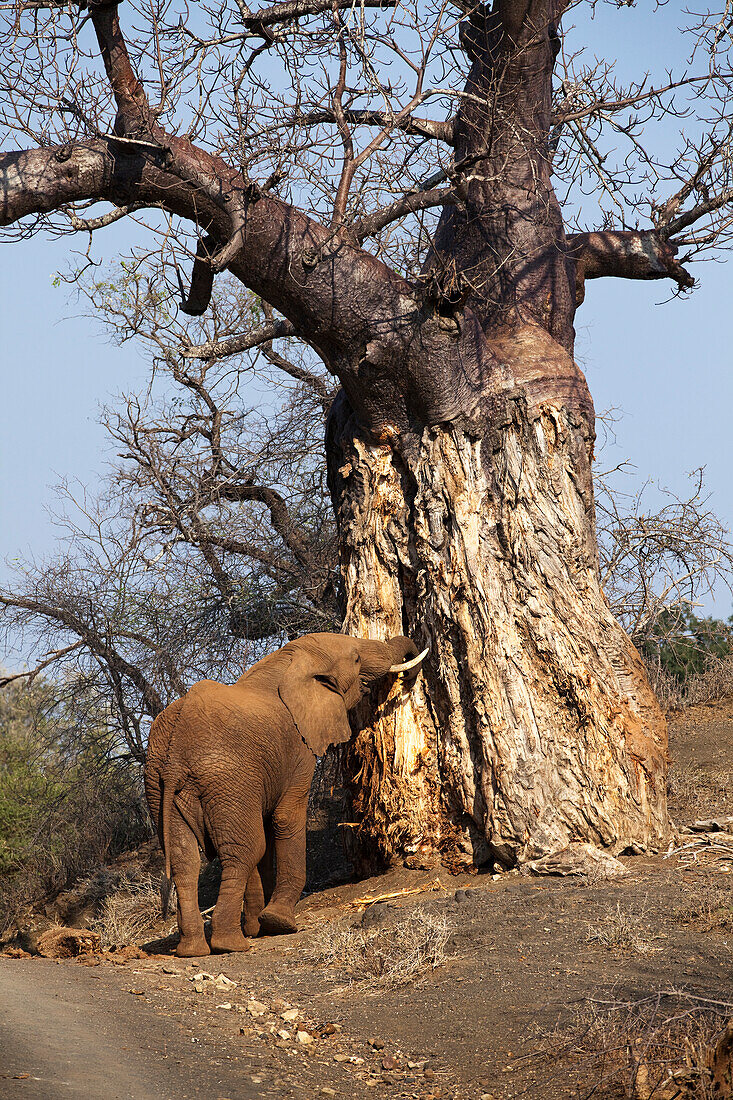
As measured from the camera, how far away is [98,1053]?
142 inches

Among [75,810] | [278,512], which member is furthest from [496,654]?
[75,810]

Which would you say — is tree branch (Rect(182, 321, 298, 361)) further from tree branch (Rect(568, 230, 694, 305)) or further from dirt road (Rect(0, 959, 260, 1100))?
dirt road (Rect(0, 959, 260, 1100))

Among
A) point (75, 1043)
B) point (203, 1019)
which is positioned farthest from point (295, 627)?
point (75, 1043)

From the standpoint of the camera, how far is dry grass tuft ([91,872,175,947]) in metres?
→ 7.95

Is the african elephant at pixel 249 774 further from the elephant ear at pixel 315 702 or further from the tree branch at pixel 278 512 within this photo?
the tree branch at pixel 278 512

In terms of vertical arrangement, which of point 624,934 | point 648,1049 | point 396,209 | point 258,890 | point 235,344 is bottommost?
point 648,1049

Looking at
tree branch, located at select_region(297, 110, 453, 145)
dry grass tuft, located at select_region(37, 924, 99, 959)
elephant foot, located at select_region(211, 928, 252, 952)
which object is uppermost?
tree branch, located at select_region(297, 110, 453, 145)

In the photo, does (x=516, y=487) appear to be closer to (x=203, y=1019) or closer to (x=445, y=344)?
(x=445, y=344)

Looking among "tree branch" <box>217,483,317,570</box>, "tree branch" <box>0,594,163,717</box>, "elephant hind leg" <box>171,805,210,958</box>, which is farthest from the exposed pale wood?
"tree branch" <box>0,594,163,717</box>

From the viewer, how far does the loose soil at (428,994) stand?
11.8 feet

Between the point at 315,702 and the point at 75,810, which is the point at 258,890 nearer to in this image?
the point at 315,702

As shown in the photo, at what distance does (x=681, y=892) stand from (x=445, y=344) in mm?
3799

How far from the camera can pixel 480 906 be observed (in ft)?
18.6

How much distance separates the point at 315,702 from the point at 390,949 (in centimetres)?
215
